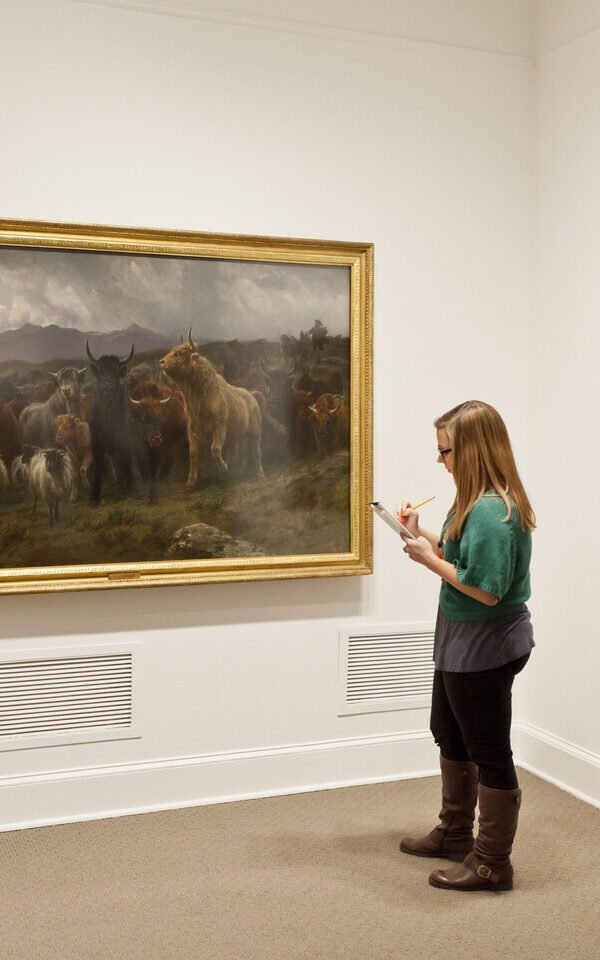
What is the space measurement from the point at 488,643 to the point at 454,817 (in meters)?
0.77

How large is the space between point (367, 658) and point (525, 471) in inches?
47.9

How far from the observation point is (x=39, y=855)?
11.0 ft

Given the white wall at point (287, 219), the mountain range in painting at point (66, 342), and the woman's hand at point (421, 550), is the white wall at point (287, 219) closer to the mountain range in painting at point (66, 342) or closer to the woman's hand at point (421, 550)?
the mountain range in painting at point (66, 342)

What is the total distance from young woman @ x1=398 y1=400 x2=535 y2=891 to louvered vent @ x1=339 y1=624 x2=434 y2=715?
102 cm

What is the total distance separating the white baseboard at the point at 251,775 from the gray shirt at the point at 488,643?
1.25 meters

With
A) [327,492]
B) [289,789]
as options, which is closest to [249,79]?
[327,492]

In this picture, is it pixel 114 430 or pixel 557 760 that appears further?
pixel 557 760

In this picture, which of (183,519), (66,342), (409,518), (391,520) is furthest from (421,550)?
(66,342)

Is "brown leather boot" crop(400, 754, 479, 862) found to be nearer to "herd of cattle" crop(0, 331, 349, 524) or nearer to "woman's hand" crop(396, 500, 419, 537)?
"woman's hand" crop(396, 500, 419, 537)

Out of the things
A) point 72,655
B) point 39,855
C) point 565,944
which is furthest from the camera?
point 72,655

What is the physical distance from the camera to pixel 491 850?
3.04m

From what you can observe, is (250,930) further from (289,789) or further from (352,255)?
(352,255)

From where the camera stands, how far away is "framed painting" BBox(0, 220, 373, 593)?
3568 mm

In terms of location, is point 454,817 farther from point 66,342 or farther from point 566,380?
point 66,342
